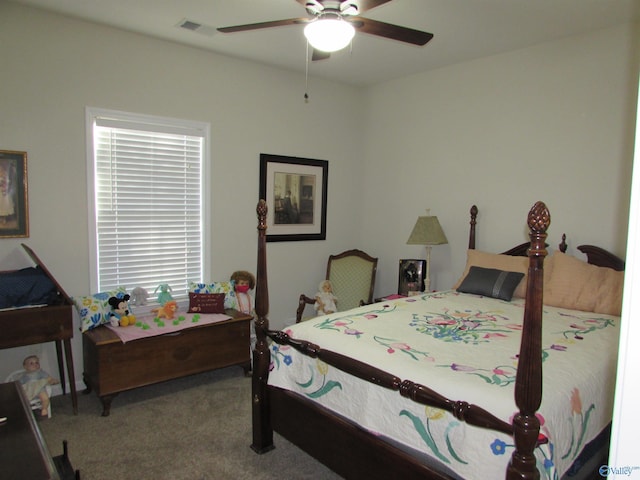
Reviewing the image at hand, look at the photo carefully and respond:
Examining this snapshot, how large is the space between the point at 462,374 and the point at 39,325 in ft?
8.37

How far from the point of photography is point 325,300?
4.41m

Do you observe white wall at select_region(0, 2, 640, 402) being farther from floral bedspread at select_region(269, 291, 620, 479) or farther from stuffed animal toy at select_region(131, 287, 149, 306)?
floral bedspread at select_region(269, 291, 620, 479)

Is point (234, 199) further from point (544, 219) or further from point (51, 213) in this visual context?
point (544, 219)

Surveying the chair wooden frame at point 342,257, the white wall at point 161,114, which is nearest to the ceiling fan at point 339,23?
the white wall at point 161,114

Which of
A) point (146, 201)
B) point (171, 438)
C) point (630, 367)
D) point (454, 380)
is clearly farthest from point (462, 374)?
point (146, 201)

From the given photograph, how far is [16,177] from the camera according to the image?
305 cm

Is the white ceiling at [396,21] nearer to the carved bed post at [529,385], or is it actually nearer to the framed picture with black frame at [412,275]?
the framed picture with black frame at [412,275]

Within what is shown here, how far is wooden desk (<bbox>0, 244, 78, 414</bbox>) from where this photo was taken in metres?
2.70

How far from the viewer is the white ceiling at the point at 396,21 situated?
2.87 metres

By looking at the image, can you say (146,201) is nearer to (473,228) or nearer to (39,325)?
(39,325)

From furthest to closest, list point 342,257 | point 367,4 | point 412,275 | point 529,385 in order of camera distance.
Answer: point 342,257, point 412,275, point 367,4, point 529,385

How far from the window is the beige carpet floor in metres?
0.91

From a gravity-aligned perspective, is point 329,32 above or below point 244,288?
above

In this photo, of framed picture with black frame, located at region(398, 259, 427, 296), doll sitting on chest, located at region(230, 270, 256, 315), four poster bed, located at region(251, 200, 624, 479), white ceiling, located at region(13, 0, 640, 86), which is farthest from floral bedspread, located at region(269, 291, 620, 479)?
white ceiling, located at region(13, 0, 640, 86)
